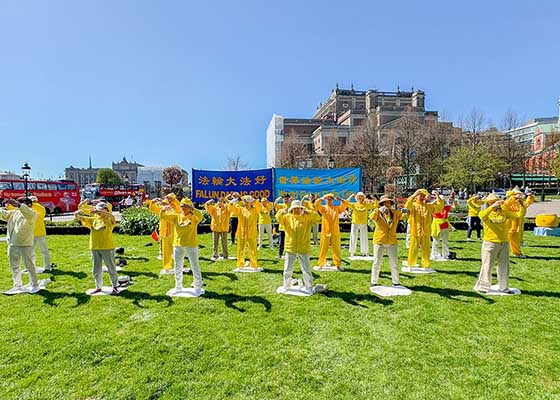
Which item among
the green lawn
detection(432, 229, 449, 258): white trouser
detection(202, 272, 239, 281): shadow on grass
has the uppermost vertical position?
detection(432, 229, 449, 258): white trouser

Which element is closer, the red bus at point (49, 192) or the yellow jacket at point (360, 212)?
the yellow jacket at point (360, 212)

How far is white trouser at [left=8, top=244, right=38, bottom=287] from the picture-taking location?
22.0 ft

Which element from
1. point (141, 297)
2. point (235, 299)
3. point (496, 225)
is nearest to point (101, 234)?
point (141, 297)

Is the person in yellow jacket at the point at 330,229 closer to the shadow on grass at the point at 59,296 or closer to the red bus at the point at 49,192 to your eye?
the shadow on grass at the point at 59,296

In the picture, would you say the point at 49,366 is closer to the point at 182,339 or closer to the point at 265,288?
the point at 182,339

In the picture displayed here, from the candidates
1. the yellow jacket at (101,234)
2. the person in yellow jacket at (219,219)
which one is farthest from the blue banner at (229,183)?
the yellow jacket at (101,234)

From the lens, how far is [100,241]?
6.43 meters

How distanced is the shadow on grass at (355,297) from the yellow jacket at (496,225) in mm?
2386

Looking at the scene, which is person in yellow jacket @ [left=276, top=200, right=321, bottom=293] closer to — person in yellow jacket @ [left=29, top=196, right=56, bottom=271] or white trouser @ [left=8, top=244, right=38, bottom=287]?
white trouser @ [left=8, top=244, right=38, bottom=287]

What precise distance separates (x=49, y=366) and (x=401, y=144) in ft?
139

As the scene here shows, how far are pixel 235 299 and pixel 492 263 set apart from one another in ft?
16.8

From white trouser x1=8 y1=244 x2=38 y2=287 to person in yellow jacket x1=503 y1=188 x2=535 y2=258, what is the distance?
1018 cm

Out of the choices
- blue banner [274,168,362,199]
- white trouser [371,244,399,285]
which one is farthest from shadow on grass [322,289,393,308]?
blue banner [274,168,362,199]

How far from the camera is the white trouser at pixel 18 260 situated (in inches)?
264
